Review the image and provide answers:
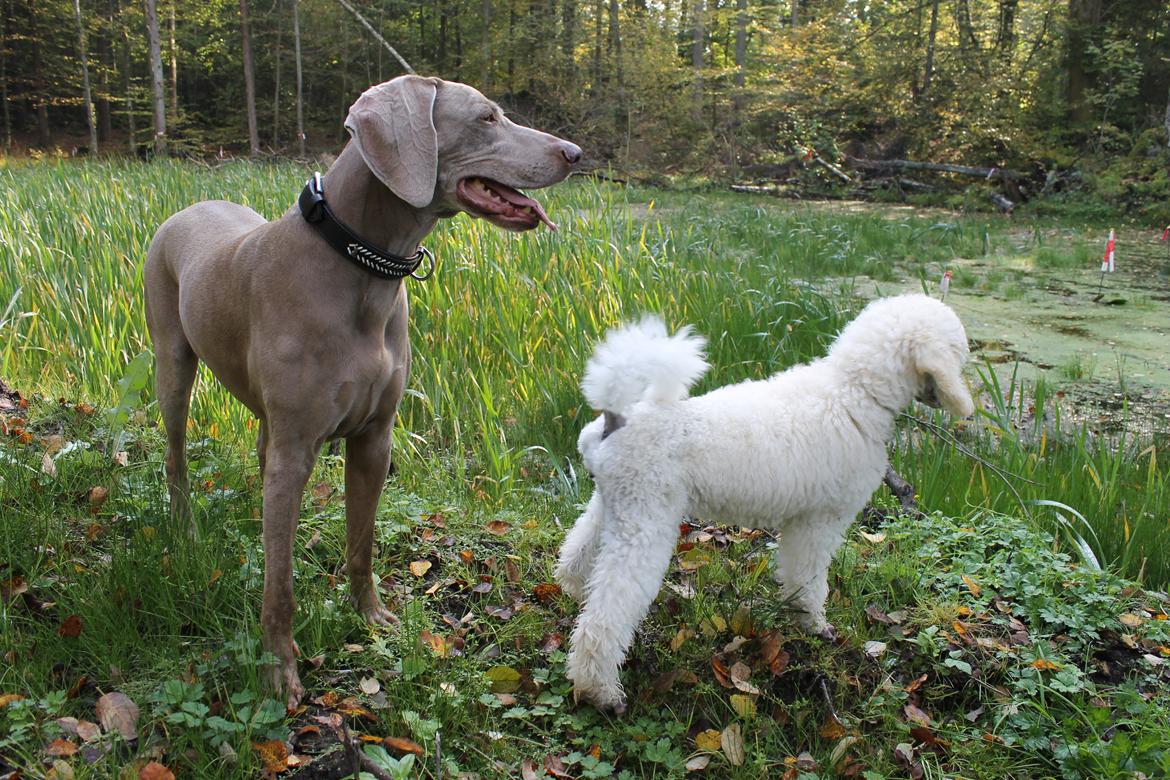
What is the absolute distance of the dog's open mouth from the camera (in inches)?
85.4

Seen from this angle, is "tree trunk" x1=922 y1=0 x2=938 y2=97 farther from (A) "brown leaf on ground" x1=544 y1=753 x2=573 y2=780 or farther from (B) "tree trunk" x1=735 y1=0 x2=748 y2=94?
(A) "brown leaf on ground" x1=544 y1=753 x2=573 y2=780

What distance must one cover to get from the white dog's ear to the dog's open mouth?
3.96 feet

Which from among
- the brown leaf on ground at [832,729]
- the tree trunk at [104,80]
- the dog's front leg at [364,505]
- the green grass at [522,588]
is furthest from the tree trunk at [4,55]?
the brown leaf on ground at [832,729]

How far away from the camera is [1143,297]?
693 cm

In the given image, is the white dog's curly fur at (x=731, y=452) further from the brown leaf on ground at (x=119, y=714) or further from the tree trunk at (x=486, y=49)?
the tree trunk at (x=486, y=49)

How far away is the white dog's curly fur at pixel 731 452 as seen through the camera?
91.5 inches

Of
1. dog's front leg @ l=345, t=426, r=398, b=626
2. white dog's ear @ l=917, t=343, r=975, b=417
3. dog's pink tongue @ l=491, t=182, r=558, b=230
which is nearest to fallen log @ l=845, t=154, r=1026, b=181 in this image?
white dog's ear @ l=917, t=343, r=975, b=417

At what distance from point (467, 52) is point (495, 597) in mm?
25324

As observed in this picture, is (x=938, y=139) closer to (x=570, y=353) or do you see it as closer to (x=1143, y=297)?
(x=1143, y=297)

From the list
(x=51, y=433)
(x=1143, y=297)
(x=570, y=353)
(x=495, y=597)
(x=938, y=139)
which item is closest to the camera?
(x=495, y=597)

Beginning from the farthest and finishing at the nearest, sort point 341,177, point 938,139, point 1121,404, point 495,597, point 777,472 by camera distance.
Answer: point 938,139 → point 1121,404 → point 495,597 → point 777,472 → point 341,177

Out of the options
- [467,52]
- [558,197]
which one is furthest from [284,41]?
[558,197]

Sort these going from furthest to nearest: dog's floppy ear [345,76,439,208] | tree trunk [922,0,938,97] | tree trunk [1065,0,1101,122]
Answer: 1. tree trunk [922,0,938,97]
2. tree trunk [1065,0,1101,122]
3. dog's floppy ear [345,76,439,208]

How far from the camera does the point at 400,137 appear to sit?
81.6 inches
